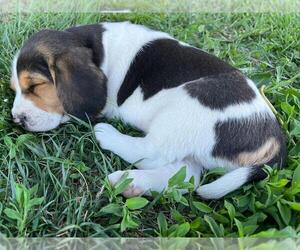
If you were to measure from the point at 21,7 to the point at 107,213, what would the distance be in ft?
8.73

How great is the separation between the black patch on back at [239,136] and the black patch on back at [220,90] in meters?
0.13

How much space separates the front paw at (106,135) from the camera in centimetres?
343

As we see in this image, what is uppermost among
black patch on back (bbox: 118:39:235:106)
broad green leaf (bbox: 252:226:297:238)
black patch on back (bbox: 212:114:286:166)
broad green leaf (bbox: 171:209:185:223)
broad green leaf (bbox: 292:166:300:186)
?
black patch on back (bbox: 118:39:235:106)

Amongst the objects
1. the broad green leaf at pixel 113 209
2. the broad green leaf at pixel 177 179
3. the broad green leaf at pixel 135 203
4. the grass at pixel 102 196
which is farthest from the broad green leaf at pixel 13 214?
the broad green leaf at pixel 177 179

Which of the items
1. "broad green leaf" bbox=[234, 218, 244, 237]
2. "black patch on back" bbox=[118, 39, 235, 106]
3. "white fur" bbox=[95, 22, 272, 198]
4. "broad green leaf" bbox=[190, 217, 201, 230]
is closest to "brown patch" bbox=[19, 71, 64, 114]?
"white fur" bbox=[95, 22, 272, 198]

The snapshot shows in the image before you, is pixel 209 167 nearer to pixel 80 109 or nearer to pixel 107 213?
pixel 107 213

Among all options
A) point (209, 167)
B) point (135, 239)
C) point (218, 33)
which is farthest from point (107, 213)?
point (218, 33)

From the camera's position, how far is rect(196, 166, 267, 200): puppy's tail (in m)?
2.97

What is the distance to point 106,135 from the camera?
136 inches

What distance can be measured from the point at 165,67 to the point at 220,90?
449mm

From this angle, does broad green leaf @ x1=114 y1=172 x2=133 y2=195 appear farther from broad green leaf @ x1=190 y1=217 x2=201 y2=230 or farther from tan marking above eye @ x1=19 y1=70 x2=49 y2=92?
tan marking above eye @ x1=19 y1=70 x2=49 y2=92

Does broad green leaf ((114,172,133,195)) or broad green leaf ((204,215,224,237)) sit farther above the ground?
broad green leaf ((114,172,133,195))

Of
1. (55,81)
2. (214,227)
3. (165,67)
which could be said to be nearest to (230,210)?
(214,227)

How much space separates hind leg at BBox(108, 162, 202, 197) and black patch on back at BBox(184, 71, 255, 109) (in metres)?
0.44
